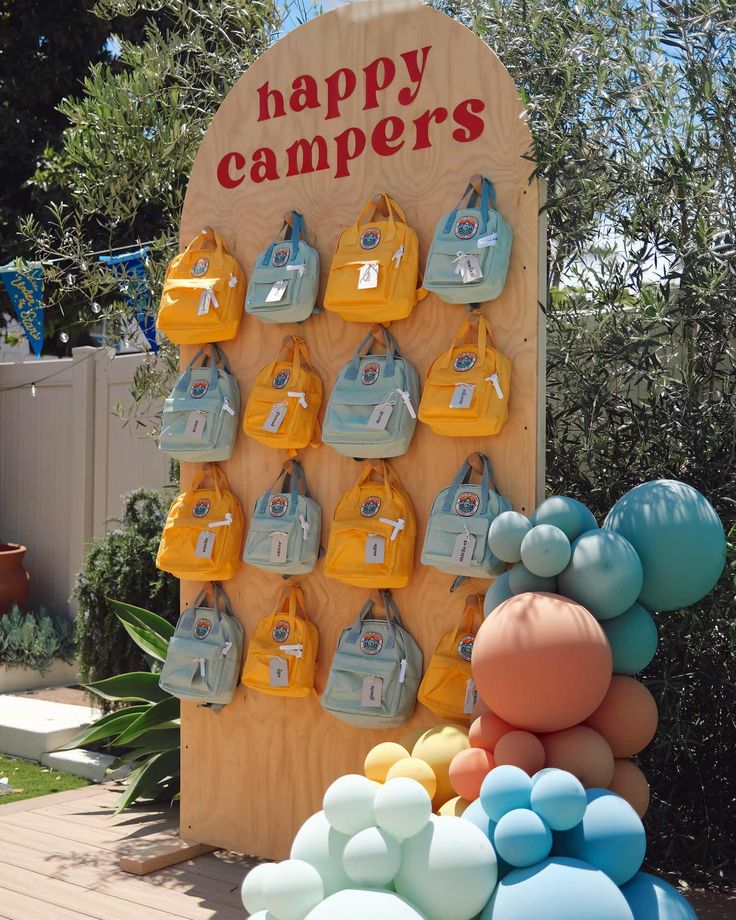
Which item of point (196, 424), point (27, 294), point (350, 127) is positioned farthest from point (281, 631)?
point (27, 294)

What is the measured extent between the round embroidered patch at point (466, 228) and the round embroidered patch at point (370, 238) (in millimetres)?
298

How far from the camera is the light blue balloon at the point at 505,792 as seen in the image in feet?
8.70

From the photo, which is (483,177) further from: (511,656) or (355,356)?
(511,656)

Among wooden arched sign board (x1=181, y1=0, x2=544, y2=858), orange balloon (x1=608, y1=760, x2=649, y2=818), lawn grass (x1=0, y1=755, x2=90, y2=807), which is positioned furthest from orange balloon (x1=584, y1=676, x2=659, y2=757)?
lawn grass (x1=0, y1=755, x2=90, y2=807)

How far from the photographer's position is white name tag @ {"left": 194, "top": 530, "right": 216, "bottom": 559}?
402 centimetres

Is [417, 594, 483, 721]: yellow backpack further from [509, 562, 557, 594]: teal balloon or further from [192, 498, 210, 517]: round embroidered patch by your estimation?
[192, 498, 210, 517]: round embroidered patch

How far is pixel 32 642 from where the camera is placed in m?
7.00

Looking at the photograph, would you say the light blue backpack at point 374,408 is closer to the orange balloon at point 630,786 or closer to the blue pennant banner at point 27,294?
the orange balloon at point 630,786

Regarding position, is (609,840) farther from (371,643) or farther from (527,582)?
(371,643)

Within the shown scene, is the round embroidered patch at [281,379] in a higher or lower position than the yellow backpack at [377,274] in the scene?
lower

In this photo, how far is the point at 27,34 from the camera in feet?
31.3

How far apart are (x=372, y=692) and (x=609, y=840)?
1.13 m

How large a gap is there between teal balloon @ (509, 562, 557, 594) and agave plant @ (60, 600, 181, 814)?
87.9 inches

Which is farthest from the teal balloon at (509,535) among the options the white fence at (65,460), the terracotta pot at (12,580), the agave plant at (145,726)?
the terracotta pot at (12,580)
